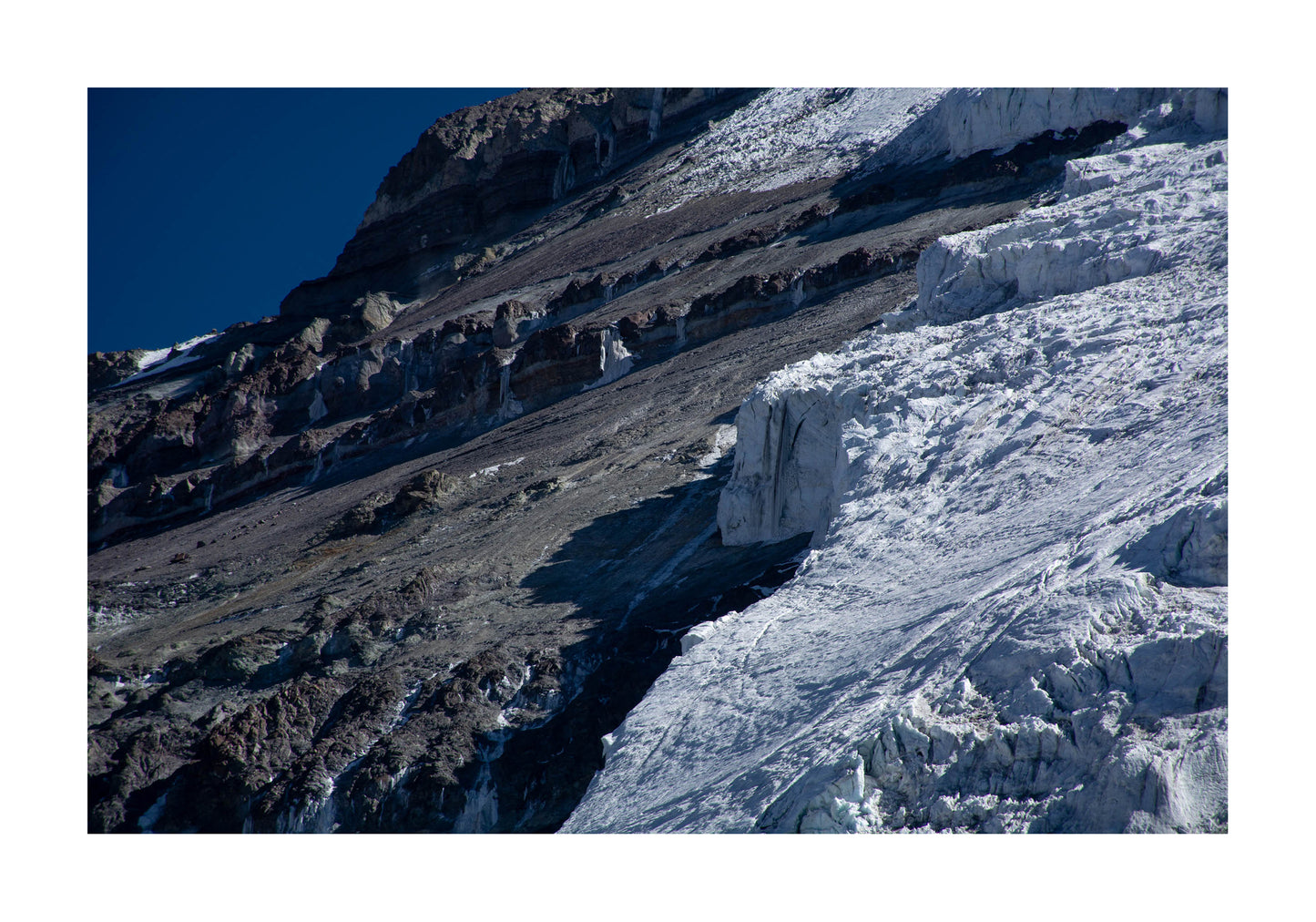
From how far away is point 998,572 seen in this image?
820 cm

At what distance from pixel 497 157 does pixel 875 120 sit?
63.7ft

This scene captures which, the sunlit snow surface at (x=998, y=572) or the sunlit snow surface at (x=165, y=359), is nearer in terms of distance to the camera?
the sunlit snow surface at (x=998, y=572)

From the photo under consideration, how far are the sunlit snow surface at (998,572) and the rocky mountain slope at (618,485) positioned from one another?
6 centimetres

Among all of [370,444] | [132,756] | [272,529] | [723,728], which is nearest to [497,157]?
[370,444]

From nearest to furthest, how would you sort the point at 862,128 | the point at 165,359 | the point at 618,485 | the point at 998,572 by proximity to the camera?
the point at 998,572 < the point at 618,485 < the point at 862,128 < the point at 165,359

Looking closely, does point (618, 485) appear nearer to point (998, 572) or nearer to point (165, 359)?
point (998, 572)

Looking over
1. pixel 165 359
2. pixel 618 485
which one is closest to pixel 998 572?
pixel 618 485

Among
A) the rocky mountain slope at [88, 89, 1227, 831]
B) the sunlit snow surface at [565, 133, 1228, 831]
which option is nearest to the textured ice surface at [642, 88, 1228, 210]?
the rocky mountain slope at [88, 89, 1227, 831]

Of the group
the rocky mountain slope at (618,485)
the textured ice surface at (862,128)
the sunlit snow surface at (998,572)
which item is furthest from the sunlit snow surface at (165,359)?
the sunlit snow surface at (998,572)

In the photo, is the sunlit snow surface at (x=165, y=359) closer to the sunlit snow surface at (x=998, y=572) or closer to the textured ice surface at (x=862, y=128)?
the textured ice surface at (x=862, y=128)

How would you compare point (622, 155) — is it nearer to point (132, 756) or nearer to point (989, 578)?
point (132, 756)

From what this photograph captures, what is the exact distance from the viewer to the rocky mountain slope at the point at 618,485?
8.70m

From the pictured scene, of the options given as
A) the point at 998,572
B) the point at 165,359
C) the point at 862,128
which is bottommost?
the point at 998,572

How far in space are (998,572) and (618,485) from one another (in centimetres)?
1198
